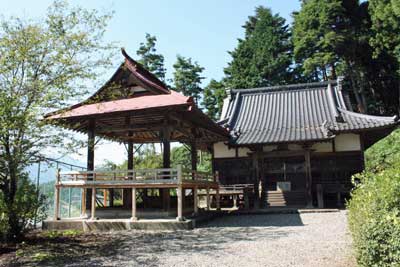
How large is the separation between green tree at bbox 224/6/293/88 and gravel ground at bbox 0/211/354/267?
27.7m

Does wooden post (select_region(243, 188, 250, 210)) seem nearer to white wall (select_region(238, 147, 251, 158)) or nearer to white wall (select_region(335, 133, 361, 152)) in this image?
white wall (select_region(238, 147, 251, 158))

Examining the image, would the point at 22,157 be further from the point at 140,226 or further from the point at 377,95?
the point at 377,95

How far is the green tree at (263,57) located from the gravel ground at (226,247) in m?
27.7

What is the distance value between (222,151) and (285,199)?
13.6 feet

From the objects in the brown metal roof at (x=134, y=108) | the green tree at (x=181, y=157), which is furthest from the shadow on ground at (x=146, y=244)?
the green tree at (x=181, y=157)

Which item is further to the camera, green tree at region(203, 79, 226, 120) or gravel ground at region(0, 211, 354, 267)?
green tree at region(203, 79, 226, 120)

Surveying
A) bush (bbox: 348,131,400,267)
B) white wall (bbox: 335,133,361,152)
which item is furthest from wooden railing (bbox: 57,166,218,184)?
white wall (bbox: 335,133,361,152)

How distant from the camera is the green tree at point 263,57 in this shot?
125 feet

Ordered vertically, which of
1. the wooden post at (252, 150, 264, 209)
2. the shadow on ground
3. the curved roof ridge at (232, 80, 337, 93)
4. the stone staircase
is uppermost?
the curved roof ridge at (232, 80, 337, 93)

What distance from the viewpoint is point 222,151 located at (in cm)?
1925

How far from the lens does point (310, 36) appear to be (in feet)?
112

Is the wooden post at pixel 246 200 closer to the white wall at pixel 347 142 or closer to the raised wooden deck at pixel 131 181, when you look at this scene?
the raised wooden deck at pixel 131 181

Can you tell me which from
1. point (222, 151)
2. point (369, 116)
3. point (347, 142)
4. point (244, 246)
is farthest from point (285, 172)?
point (244, 246)

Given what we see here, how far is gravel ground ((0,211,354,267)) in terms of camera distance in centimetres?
701
